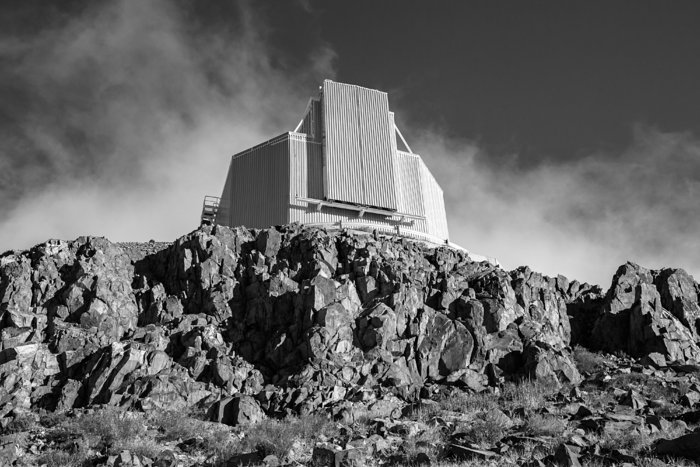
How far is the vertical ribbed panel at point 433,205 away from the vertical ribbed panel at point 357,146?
3.94 metres

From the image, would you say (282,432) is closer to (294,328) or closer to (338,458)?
(338,458)

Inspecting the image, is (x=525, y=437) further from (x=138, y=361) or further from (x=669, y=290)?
(x=669, y=290)

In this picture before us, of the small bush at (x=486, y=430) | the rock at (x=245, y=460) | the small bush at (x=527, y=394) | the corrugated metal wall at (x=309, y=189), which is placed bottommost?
the rock at (x=245, y=460)

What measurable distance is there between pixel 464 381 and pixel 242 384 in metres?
10.1

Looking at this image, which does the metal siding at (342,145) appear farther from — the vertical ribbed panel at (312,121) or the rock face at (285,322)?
the rock face at (285,322)

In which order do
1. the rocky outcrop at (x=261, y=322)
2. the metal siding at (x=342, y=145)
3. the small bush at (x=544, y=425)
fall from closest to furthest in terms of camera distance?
the small bush at (x=544, y=425) < the rocky outcrop at (x=261, y=322) < the metal siding at (x=342, y=145)

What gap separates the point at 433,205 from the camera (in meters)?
52.9

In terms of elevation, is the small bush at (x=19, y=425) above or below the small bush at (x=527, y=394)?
below

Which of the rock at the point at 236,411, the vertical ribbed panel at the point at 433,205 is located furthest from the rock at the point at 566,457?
the vertical ribbed panel at the point at 433,205

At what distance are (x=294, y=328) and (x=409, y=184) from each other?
2178cm

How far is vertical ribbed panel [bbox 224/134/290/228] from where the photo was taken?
46562 mm

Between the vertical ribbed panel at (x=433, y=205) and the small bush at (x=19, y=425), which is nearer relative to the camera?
the small bush at (x=19, y=425)

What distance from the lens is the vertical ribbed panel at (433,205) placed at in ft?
169

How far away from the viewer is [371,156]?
4944 cm
